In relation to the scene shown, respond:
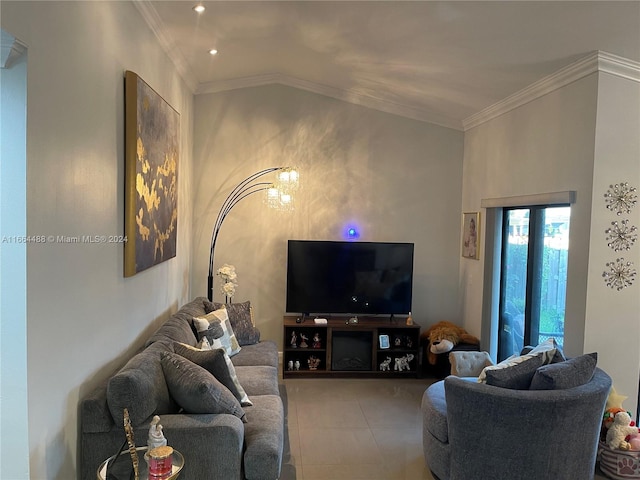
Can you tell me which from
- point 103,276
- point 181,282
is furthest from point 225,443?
point 181,282

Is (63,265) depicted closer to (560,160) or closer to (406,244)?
(560,160)

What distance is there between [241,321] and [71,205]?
8.73 feet

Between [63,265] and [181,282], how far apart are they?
279 cm

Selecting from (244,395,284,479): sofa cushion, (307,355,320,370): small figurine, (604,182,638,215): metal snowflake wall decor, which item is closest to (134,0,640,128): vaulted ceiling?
(604,182,638,215): metal snowflake wall decor

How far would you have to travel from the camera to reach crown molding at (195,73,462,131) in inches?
208

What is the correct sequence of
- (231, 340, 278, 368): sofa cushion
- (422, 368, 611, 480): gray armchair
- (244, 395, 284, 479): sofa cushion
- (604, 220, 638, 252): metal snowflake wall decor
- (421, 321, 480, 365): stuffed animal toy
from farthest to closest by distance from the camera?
(421, 321, 480, 365): stuffed animal toy → (231, 340, 278, 368): sofa cushion → (604, 220, 638, 252): metal snowflake wall decor → (422, 368, 611, 480): gray armchair → (244, 395, 284, 479): sofa cushion

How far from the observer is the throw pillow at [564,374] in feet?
8.64

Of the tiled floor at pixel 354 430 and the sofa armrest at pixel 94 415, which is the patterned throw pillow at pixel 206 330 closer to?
the tiled floor at pixel 354 430

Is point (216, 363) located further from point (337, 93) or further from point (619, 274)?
point (337, 93)

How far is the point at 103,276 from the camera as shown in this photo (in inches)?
98.0

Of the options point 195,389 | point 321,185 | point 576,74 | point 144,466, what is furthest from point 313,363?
point 576,74

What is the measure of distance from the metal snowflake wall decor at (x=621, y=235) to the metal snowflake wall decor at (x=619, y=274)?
99 millimetres

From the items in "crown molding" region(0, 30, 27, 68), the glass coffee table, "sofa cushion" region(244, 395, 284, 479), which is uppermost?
"crown molding" region(0, 30, 27, 68)

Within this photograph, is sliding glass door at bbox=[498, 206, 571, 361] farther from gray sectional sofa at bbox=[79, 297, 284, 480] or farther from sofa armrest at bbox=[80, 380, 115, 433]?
sofa armrest at bbox=[80, 380, 115, 433]
